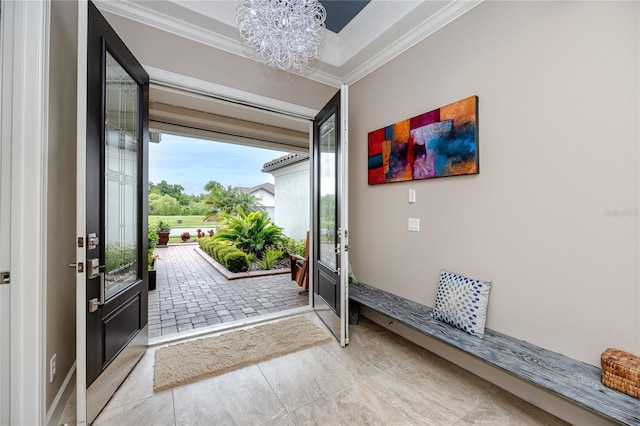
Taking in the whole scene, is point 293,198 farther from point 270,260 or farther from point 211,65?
point 211,65

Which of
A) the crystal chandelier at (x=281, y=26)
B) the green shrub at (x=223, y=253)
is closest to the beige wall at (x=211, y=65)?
the crystal chandelier at (x=281, y=26)

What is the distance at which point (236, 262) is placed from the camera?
5.70 meters

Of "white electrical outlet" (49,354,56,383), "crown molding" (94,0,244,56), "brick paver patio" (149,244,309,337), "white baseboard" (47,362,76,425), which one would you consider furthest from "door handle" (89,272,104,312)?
"crown molding" (94,0,244,56)

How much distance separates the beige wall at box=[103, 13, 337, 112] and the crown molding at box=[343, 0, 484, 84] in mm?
569

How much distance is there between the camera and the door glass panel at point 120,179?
5.96 ft

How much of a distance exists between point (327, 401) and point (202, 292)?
3.26 meters

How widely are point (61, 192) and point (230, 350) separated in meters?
1.81

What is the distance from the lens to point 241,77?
112 inches

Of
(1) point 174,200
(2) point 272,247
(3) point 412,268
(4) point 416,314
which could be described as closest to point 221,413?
(4) point 416,314

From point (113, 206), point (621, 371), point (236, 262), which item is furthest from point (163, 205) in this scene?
point (621, 371)

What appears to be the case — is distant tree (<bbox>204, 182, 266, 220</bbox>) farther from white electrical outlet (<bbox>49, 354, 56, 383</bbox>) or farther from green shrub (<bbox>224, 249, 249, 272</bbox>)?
white electrical outlet (<bbox>49, 354, 56, 383</bbox>)

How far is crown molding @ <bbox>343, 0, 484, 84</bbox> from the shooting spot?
2.13 metres

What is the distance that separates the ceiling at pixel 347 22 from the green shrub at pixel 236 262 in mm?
4112

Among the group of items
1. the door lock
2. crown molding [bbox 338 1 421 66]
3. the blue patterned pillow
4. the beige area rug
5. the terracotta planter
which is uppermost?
crown molding [bbox 338 1 421 66]
